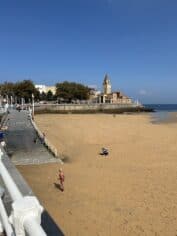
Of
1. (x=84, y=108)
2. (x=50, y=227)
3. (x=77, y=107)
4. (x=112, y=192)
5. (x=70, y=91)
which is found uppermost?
(x=70, y=91)

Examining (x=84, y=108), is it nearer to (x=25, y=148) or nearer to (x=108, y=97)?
(x=108, y=97)

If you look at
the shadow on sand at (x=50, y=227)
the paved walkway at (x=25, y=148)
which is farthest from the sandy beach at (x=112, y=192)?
the shadow on sand at (x=50, y=227)

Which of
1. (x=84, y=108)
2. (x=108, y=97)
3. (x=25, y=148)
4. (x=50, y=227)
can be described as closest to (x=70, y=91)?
(x=84, y=108)

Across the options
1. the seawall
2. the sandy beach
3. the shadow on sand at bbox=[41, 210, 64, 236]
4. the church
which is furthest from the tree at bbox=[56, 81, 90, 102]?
the shadow on sand at bbox=[41, 210, 64, 236]

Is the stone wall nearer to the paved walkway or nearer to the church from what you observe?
the church

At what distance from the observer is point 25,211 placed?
193 cm

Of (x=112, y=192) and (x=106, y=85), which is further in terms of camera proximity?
(x=106, y=85)

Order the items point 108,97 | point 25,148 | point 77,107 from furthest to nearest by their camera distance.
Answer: point 108,97 → point 77,107 → point 25,148

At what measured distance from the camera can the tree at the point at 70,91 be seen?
101 m

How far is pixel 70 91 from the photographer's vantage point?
10150 cm

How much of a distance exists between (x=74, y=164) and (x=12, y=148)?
4947 mm

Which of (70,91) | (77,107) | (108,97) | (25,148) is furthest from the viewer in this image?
(108,97)

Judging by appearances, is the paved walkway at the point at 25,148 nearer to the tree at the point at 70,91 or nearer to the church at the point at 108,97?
the tree at the point at 70,91

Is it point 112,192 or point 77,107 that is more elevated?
point 77,107
